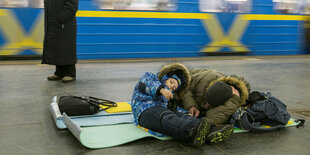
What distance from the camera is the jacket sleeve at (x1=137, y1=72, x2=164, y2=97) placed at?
2922 millimetres

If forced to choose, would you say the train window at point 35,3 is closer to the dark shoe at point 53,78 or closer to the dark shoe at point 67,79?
the dark shoe at point 53,78

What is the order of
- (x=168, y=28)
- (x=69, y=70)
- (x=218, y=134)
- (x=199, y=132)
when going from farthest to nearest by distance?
(x=168, y=28) → (x=69, y=70) → (x=218, y=134) → (x=199, y=132)

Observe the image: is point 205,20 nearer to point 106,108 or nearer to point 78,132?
point 106,108

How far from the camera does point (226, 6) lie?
938 centimetres

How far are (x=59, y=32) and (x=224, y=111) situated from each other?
3.40m

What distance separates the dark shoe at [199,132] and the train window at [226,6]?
22.7 ft

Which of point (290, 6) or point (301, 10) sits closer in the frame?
point (290, 6)

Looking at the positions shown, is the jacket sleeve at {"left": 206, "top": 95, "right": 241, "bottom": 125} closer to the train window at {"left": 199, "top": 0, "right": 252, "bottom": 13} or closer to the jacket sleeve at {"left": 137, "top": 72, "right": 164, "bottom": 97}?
the jacket sleeve at {"left": 137, "top": 72, "right": 164, "bottom": 97}

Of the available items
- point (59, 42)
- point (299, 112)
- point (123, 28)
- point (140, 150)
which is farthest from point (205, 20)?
point (140, 150)

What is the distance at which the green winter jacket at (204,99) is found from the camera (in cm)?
309

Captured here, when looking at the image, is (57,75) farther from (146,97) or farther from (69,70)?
(146,97)

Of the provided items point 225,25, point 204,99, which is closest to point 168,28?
point 225,25

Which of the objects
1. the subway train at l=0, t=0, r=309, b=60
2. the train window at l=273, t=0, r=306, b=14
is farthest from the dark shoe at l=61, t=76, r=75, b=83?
the train window at l=273, t=0, r=306, b=14

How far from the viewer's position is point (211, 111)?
3160 mm
